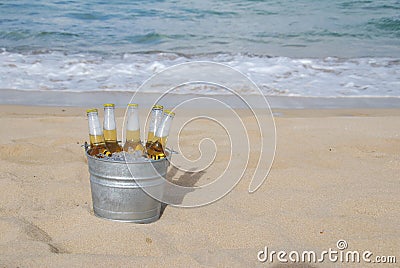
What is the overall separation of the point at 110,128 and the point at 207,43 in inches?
312

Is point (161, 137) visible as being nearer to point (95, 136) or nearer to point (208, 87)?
point (95, 136)

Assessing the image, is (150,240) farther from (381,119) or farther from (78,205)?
(381,119)

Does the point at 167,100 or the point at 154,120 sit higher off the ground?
the point at 154,120

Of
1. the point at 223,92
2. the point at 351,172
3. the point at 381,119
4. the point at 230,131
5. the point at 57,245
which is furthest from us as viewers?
the point at 223,92

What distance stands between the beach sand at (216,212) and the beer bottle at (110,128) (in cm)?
36

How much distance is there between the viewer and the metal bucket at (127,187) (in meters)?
2.45

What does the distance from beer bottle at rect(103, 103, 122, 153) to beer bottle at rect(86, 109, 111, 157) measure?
46 millimetres

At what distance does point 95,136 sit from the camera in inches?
101

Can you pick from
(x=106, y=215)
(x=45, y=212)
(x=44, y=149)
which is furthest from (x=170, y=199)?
(x=44, y=149)

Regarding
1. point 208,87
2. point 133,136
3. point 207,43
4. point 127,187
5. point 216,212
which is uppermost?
point 133,136

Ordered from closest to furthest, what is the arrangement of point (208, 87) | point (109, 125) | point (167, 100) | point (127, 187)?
point (127, 187) → point (109, 125) → point (167, 100) → point (208, 87)

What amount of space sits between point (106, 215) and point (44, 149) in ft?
4.61

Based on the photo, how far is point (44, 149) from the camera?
380 cm

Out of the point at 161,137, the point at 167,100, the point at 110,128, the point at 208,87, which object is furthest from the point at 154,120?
the point at 208,87
